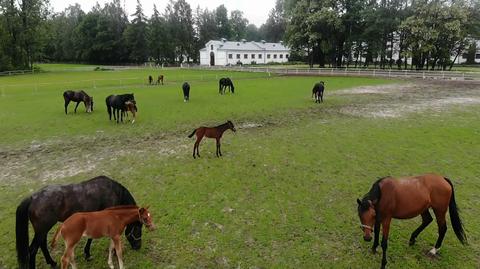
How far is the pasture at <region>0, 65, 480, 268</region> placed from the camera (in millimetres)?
5348

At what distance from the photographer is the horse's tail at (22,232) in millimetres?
4543

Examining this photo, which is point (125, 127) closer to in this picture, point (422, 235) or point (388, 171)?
point (388, 171)

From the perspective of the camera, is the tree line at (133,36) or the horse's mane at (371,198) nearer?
the horse's mane at (371,198)

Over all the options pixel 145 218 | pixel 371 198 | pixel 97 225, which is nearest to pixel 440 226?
pixel 371 198

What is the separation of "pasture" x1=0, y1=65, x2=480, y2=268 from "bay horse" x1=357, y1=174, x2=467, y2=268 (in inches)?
23.8

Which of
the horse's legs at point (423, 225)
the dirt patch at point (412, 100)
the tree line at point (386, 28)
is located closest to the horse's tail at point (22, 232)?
the horse's legs at point (423, 225)

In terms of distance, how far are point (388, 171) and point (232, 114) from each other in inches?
371

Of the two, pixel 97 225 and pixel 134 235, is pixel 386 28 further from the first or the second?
pixel 97 225

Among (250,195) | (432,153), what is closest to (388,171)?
(432,153)

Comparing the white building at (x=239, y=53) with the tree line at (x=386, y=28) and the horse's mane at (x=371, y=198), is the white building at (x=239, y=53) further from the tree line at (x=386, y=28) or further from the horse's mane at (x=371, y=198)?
the horse's mane at (x=371, y=198)

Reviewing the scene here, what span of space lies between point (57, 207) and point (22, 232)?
53 cm

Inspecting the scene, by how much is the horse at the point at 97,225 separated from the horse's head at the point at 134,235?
0.42 metres

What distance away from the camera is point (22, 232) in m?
4.56

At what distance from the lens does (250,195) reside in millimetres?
7465
